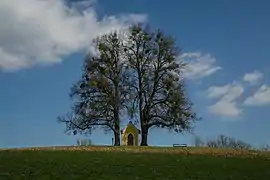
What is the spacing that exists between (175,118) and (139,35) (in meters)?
9.83

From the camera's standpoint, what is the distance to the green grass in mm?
19775

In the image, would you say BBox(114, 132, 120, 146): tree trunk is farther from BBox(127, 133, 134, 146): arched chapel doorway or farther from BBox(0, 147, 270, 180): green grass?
BBox(0, 147, 270, 180): green grass

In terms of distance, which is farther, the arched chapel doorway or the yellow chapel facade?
the arched chapel doorway

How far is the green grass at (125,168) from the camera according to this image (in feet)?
64.9

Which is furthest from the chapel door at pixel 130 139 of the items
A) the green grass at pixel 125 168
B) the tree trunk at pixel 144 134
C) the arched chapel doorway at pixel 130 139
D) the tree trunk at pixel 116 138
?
the green grass at pixel 125 168

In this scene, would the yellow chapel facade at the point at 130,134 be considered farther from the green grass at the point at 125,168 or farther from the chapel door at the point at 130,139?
the green grass at the point at 125,168

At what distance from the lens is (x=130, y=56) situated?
54.9m

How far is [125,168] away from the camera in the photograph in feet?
72.1

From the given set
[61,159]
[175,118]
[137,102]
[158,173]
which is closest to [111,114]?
[137,102]

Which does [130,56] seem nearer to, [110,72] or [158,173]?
[110,72]

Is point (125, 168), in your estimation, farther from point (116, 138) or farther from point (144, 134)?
point (144, 134)

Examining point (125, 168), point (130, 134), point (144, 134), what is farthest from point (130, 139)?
point (125, 168)

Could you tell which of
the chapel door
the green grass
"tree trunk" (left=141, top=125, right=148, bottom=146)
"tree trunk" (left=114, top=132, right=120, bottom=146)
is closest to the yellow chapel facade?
the chapel door

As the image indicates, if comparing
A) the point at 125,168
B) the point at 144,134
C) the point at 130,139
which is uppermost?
the point at 144,134
